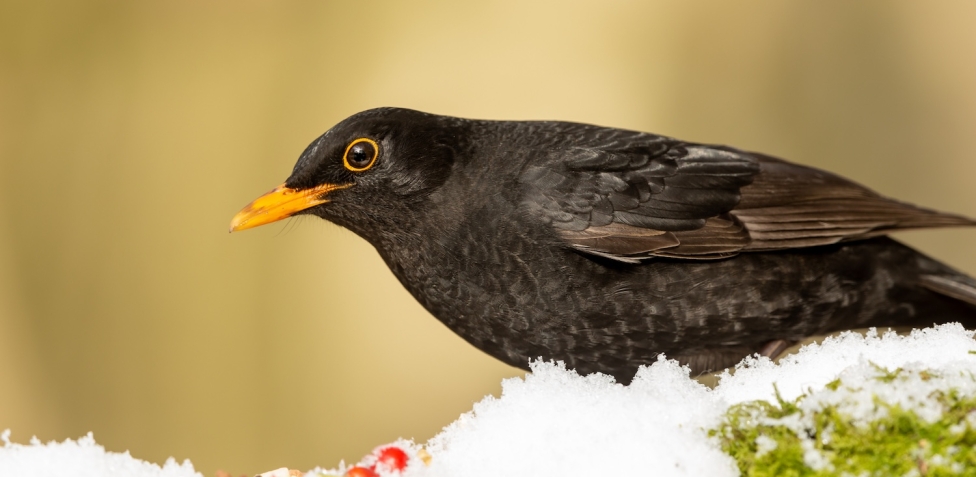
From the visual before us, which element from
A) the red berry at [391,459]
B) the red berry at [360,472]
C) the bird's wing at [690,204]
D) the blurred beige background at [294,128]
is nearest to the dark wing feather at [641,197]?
the bird's wing at [690,204]

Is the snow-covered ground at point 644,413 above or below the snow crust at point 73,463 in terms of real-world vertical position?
below

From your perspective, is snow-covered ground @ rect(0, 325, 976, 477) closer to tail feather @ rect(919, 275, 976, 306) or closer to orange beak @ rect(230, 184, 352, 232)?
orange beak @ rect(230, 184, 352, 232)

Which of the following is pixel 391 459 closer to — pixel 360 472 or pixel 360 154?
pixel 360 472

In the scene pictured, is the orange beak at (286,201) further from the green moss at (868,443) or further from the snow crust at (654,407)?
the green moss at (868,443)

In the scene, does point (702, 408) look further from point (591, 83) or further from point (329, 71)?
point (329, 71)

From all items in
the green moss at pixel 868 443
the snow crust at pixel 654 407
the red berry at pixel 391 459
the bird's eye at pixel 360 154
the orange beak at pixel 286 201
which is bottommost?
the green moss at pixel 868 443

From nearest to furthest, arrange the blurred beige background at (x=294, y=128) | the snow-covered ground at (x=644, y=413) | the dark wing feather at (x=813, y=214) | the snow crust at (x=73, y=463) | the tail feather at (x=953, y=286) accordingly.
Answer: the snow-covered ground at (x=644, y=413) < the snow crust at (x=73, y=463) < the dark wing feather at (x=813, y=214) < the tail feather at (x=953, y=286) < the blurred beige background at (x=294, y=128)

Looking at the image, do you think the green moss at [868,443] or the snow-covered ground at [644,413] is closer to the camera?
the green moss at [868,443]

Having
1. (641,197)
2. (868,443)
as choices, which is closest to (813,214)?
(641,197)

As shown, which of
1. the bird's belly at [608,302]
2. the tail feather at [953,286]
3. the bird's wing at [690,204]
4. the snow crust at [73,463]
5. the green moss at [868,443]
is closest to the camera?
the green moss at [868,443]

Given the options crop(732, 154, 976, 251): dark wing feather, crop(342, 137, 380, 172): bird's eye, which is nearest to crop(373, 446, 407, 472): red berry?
crop(342, 137, 380, 172): bird's eye
